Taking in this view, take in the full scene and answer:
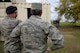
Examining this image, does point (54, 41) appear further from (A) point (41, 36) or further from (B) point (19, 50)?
(B) point (19, 50)

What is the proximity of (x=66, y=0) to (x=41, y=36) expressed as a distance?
39449 millimetres

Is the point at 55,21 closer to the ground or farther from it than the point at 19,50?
closer to the ground

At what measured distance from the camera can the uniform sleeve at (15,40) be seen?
6141mm

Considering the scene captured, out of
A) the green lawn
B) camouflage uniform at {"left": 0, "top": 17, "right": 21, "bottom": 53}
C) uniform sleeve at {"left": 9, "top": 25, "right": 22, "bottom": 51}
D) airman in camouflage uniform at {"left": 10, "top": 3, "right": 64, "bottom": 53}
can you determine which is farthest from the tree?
airman in camouflage uniform at {"left": 10, "top": 3, "right": 64, "bottom": 53}

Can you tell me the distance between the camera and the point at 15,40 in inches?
253

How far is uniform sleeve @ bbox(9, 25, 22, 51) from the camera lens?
20.1 ft

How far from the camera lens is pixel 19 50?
6.68 m

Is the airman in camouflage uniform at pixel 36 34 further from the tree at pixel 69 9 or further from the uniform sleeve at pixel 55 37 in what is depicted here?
the tree at pixel 69 9

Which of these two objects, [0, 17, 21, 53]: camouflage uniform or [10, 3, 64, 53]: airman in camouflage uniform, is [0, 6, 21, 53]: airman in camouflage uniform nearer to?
[0, 17, 21, 53]: camouflage uniform

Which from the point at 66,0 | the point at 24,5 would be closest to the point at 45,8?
the point at 24,5

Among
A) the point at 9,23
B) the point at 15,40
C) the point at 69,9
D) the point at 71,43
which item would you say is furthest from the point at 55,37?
the point at 69,9

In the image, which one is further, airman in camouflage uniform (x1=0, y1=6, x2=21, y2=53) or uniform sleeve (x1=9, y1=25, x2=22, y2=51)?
airman in camouflage uniform (x1=0, y1=6, x2=21, y2=53)

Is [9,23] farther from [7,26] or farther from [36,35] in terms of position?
[36,35]

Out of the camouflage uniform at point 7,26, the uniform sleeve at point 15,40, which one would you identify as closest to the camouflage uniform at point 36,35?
the uniform sleeve at point 15,40
